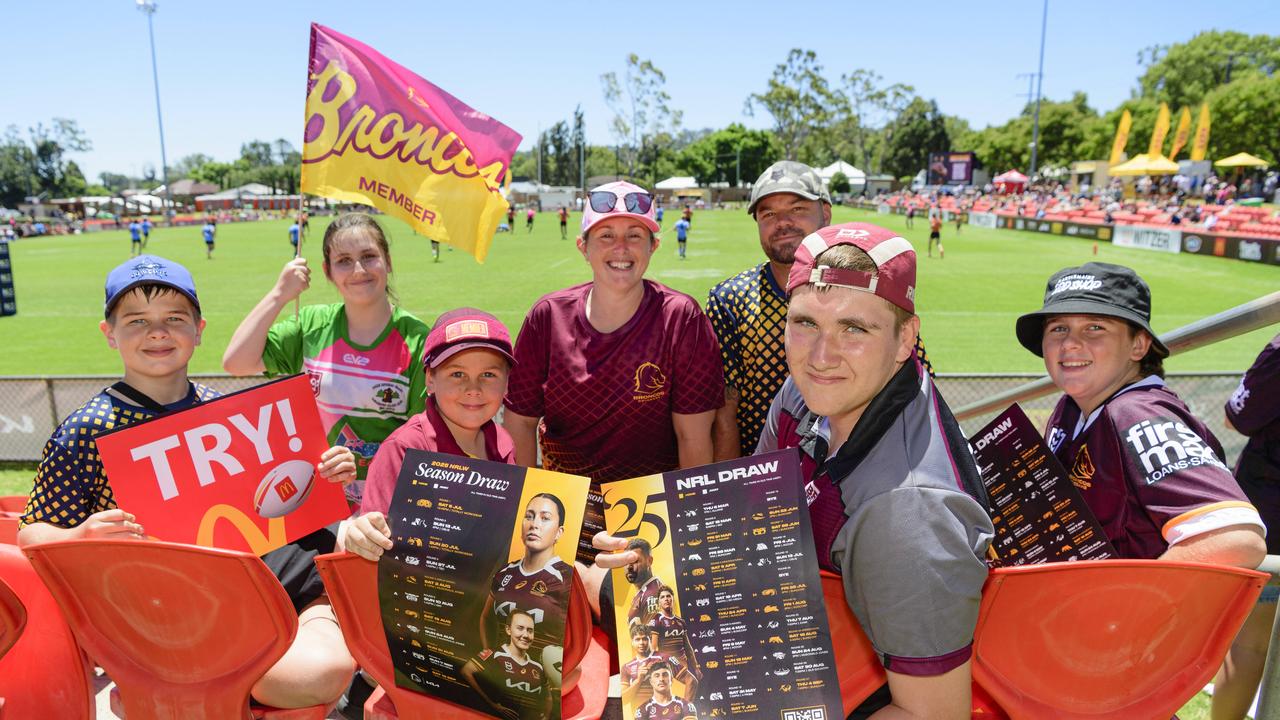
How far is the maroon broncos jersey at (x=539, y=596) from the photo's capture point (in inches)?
72.1

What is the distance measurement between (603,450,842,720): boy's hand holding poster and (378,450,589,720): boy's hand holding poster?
0.17m

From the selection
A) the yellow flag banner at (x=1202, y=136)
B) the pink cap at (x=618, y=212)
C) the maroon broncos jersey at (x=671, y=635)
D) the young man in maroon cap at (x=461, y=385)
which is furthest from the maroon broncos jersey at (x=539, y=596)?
the yellow flag banner at (x=1202, y=136)

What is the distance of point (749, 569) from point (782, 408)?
2.41 ft

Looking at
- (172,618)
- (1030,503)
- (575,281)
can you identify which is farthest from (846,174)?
(172,618)

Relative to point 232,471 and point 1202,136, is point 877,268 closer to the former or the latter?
point 232,471

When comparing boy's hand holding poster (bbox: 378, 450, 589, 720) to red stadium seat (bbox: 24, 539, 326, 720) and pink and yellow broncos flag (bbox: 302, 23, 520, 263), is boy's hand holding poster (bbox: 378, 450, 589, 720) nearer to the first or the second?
red stadium seat (bbox: 24, 539, 326, 720)

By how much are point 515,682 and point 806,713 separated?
731 mm

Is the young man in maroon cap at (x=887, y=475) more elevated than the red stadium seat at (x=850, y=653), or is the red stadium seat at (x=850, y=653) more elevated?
the young man in maroon cap at (x=887, y=475)

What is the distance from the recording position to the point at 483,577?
188 cm

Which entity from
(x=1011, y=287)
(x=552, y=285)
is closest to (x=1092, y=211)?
(x=1011, y=287)

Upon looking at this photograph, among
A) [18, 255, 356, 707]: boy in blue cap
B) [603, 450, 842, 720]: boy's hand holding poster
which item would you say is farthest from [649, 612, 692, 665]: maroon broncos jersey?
[18, 255, 356, 707]: boy in blue cap

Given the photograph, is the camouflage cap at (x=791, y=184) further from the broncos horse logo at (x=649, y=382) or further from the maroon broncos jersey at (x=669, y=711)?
the maroon broncos jersey at (x=669, y=711)

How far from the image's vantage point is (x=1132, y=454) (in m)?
2.03

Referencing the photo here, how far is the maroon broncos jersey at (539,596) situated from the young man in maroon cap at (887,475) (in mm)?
659
